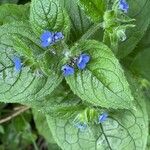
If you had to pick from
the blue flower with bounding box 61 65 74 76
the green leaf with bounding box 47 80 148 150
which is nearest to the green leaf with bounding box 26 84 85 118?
the green leaf with bounding box 47 80 148 150

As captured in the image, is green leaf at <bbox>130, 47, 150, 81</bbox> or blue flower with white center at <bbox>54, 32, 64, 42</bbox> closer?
blue flower with white center at <bbox>54, 32, 64, 42</bbox>

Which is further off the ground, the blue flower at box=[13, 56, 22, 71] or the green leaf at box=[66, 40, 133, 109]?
the blue flower at box=[13, 56, 22, 71]

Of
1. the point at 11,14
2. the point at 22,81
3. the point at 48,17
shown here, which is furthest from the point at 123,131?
the point at 11,14

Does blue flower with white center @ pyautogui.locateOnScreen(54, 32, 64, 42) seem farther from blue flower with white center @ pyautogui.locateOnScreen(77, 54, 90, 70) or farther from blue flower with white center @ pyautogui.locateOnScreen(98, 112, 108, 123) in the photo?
blue flower with white center @ pyautogui.locateOnScreen(98, 112, 108, 123)

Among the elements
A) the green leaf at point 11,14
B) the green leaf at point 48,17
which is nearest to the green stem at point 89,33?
the green leaf at point 48,17

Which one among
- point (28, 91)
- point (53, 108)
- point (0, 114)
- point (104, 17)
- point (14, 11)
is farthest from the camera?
point (0, 114)

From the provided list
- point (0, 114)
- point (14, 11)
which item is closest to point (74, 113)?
point (14, 11)

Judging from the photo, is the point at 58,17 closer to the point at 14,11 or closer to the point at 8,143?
the point at 14,11
